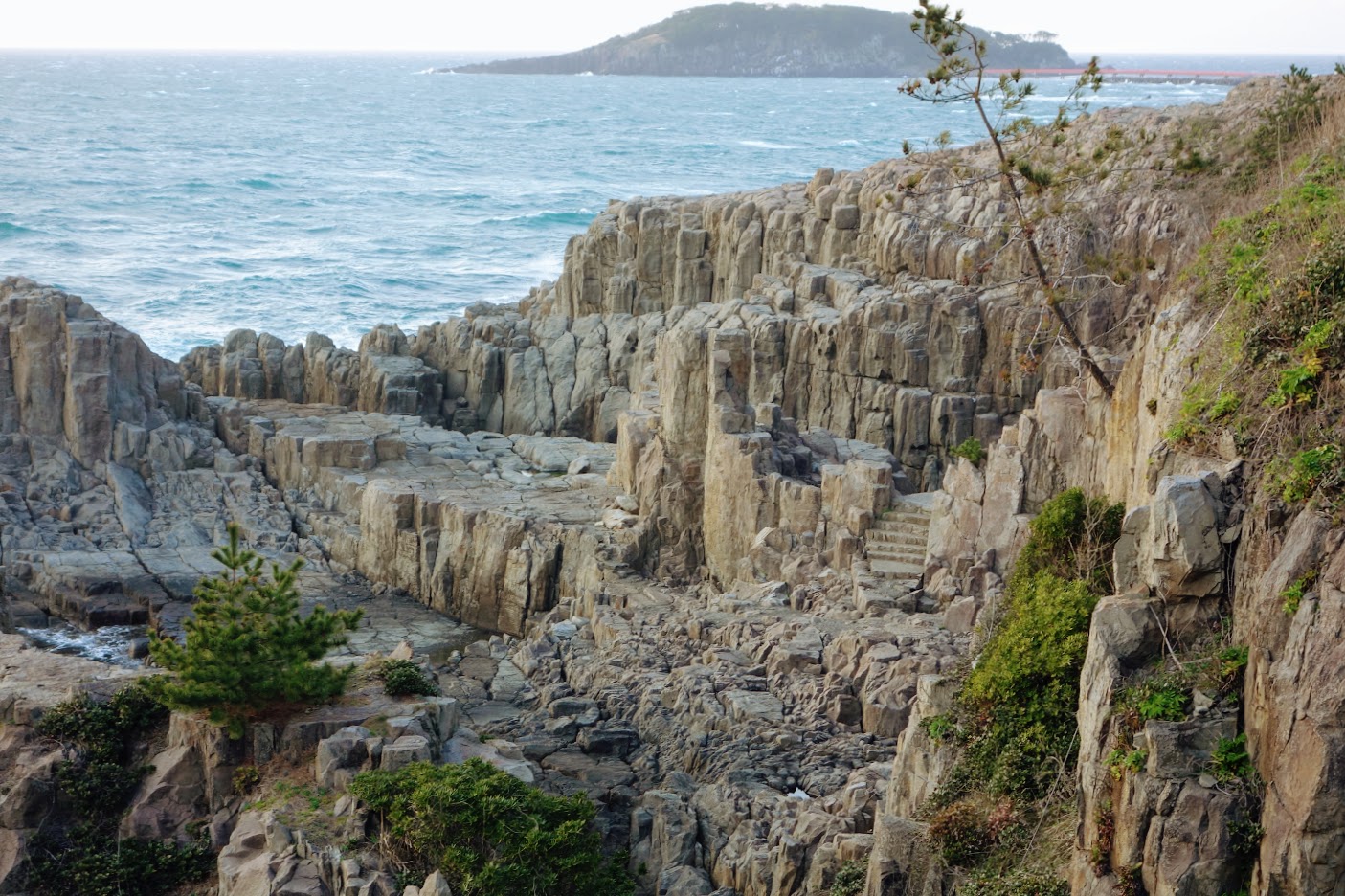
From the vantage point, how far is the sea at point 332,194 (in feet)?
285

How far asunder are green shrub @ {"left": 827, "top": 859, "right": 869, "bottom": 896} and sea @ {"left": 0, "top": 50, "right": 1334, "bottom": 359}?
49.2 m

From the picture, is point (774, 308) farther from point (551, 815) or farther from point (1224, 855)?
point (1224, 855)

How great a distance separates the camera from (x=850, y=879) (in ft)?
70.6

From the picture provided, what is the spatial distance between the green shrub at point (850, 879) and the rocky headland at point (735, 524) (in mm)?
457

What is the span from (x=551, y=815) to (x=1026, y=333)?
23798 millimetres

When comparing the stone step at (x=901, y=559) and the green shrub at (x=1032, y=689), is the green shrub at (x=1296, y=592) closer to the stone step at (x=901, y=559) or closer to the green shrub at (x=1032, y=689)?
the green shrub at (x=1032, y=689)

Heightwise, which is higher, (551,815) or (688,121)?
(688,121)

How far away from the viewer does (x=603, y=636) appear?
34.8 m

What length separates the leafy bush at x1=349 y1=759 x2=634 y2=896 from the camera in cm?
2300

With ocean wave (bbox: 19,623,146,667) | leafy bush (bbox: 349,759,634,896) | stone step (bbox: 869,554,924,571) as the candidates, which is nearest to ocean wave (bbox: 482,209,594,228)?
ocean wave (bbox: 19,623,146,667)

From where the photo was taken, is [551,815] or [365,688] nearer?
[551,815]

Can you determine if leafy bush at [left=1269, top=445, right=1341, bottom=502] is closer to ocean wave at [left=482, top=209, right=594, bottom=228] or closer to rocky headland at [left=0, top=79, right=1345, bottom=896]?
rocky headland at [left=0, top=79, right=1345, bottom=896]

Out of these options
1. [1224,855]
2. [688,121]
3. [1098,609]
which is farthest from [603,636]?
[688,121]

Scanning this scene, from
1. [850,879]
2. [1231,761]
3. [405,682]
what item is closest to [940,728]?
[850,879]
